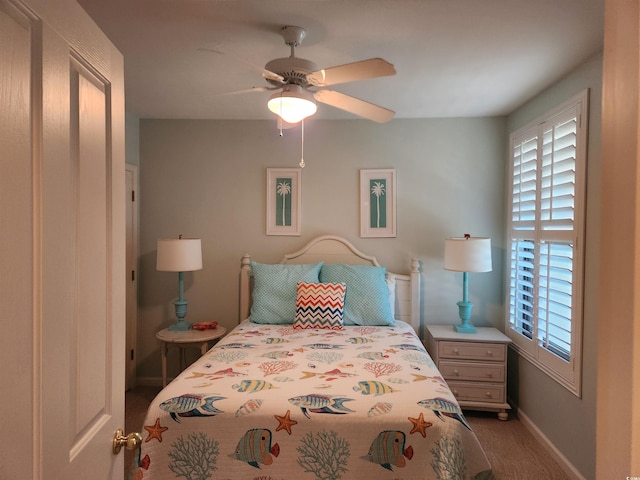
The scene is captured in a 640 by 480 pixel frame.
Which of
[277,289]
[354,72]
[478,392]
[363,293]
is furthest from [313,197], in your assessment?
[478,392]

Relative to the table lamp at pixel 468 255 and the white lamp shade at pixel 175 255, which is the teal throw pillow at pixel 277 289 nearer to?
the white lamp shade at pixel 175 255

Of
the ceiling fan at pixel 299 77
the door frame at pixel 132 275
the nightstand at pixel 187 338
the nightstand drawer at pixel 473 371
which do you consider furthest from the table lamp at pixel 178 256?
the nightstand drawer at pixel 473 371

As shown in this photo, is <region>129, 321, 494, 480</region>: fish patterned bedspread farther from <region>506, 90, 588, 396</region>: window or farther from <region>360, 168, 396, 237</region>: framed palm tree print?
<region>360, 168, 396, 237</region>: framed palm tree print

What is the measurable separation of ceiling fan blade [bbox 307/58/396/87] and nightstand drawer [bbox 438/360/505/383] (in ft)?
7.88

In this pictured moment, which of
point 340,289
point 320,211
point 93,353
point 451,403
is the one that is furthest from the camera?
point 320,211

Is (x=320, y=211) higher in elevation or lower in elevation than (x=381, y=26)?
lower

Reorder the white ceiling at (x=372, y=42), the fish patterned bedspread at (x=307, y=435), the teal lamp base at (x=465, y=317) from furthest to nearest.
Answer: the teal lamp base at (x=465, y=317) < the white ceiling at (x=372, y=42) < the fish patterned bedspread at (x=307, y=435)

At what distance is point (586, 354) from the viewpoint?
7.65ft

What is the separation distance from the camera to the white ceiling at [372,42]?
6.15 feet

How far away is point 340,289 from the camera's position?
325 centimetres

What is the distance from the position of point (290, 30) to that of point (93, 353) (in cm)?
179

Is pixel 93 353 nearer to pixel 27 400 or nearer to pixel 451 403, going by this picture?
pixel 27 400

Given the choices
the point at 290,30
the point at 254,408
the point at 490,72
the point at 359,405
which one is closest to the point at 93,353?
the point at 254,408

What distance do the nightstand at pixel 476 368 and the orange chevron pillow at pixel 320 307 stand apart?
85 cm
